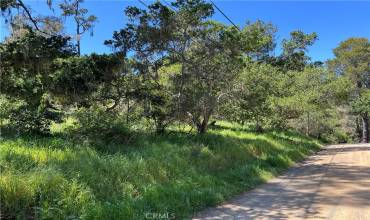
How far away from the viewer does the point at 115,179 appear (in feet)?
26.9

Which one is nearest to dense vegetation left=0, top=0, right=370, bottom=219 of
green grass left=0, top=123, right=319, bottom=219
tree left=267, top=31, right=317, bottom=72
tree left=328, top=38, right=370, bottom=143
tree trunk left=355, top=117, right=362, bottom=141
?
green grass left=0, top=123, right=319, bottom=219

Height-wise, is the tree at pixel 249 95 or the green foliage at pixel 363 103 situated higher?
the green foliage at pixel 363 103

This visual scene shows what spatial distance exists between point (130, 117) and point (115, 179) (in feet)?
22.2

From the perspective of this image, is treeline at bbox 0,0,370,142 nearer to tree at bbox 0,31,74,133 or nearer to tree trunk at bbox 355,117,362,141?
tree at bbox 0,31,74,133

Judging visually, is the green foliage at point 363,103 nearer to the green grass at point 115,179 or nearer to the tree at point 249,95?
the tree at point 249,95

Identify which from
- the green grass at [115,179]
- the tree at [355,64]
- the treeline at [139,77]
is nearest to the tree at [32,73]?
the treeline at [139,77]

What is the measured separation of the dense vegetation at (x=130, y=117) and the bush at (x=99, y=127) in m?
0.03

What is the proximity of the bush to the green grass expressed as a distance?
47 cm

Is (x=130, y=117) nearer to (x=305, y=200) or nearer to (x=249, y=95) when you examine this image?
(x=249, y=95)

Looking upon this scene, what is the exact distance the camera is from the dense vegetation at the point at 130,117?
7216mm

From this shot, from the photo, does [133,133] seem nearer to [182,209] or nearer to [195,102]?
[195,102]

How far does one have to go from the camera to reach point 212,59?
15641mm

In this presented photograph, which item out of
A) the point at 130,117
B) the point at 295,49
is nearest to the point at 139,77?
the point at 130,117

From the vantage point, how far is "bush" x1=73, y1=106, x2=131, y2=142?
11.6m
